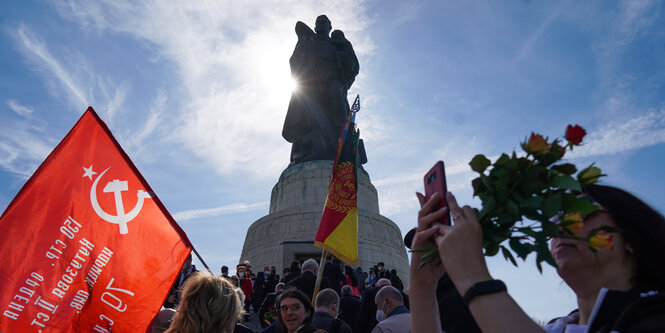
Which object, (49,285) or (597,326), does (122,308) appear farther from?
(597,326)

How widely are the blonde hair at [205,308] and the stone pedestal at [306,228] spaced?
43.0 ft

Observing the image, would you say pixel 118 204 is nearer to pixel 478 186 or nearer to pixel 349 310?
pixel 478 186

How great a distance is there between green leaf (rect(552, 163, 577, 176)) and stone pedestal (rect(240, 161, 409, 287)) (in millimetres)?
14621

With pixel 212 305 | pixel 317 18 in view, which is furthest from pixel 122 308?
pixel 317 18

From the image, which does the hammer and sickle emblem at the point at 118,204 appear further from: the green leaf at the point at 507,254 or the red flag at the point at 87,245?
the green leaf at the point at 507,254

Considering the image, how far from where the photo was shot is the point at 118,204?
3611 millimetres

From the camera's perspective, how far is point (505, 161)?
1390mm

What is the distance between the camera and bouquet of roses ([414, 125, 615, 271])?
1.33m

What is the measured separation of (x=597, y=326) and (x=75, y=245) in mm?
3339

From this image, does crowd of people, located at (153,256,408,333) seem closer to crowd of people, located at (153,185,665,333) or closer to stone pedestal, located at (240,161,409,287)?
crowd of people, located at (153,185,665,333)

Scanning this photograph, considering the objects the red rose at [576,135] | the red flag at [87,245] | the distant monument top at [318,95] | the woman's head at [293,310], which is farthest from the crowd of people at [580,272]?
the distant monument top at [318,95]

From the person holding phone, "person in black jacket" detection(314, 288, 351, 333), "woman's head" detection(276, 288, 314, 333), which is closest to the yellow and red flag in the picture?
"person in black jacket" detection(314, 288, 351, 333)

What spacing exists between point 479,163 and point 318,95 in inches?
791

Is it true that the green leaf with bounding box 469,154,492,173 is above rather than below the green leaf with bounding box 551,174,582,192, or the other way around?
above
